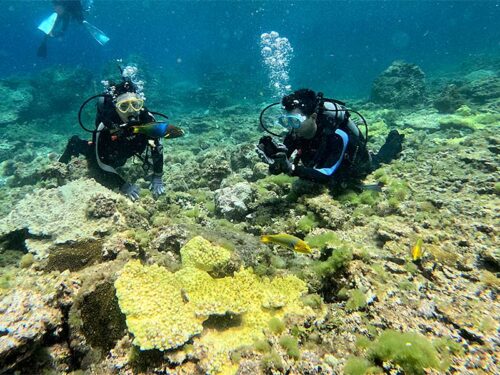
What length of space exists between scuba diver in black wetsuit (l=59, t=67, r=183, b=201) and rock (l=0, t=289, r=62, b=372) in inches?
117

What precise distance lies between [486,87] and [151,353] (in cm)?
1822

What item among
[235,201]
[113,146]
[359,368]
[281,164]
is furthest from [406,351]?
[113,146]

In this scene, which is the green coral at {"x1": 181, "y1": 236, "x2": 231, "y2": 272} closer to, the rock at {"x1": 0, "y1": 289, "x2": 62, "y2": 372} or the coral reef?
the coral reef

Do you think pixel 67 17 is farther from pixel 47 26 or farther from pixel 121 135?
pixel 121 135

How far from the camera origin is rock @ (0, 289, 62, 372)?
2.16 m

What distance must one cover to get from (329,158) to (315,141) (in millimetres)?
553

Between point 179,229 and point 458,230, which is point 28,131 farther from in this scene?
point 458,230

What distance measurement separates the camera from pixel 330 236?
3.72 meters

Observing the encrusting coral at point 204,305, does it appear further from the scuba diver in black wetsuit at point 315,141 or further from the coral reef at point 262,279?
the scuba diver in black wetsuit at point 315,141

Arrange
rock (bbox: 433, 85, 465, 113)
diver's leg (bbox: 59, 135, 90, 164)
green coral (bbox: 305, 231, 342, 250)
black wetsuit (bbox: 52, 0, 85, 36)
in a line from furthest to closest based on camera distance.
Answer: black wetsuit (bbox: 52, 0, 85, 36) < rock (bbox: 433, 85, 465, 113) < diver's leg (bbox: 59, 135, 90, 164) < green coral (bbox: 305, 231, 342, 250)

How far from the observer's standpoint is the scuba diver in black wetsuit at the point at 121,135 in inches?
219

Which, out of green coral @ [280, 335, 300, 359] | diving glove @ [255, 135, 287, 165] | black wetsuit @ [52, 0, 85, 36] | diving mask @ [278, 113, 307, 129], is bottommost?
green coral @ [280, 335, 300, 359]

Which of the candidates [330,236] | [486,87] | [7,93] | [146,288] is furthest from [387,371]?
[7,93]

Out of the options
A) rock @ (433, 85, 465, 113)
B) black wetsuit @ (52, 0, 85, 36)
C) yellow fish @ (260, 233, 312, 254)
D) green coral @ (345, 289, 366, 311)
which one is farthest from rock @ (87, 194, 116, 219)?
black wetsuit @ (52, 0, 85, 36)
